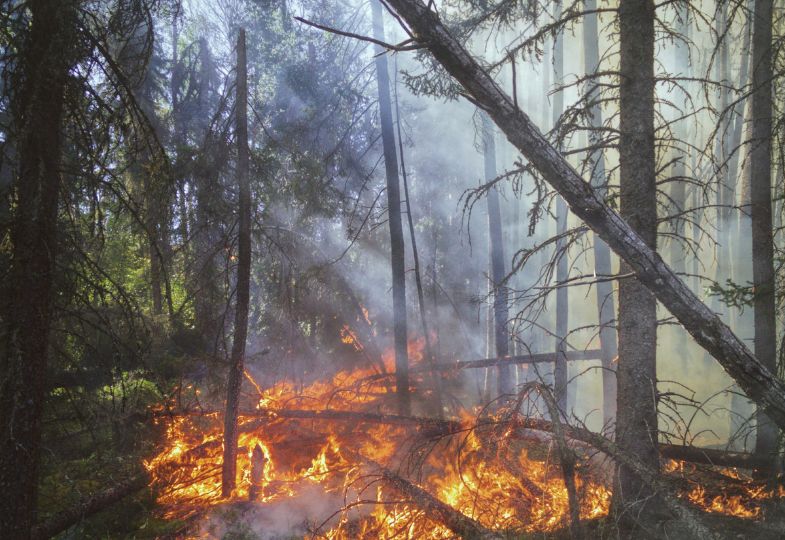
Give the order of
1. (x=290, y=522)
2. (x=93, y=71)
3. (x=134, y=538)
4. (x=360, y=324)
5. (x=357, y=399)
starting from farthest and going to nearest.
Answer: (x=360, y=324) < (x=357, y=399) < (x=290, y=522) < (x=134, y=538) < (x=93, y=71)

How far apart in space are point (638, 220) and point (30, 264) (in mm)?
6244

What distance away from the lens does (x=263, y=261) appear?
526 inches

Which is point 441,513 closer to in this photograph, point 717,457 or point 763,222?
point 717,457

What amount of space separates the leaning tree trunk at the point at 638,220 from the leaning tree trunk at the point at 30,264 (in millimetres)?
5830

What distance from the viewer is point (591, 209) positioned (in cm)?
373

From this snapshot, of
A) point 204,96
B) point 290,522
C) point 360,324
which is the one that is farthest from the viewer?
point 204,96

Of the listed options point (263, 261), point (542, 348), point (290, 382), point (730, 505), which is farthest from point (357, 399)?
point (542, 348)

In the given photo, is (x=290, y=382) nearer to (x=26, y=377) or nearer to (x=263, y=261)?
(x=263, y=261)

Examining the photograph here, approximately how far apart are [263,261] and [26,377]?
9.64 m

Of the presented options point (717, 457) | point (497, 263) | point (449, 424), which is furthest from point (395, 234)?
point (717, 457)

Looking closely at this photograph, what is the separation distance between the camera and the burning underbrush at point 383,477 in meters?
5.67

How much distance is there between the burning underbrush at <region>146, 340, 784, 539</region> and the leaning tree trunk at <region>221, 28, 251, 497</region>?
1.85ft

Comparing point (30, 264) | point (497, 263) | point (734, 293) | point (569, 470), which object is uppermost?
point (497, 263)

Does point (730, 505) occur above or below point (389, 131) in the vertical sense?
below
